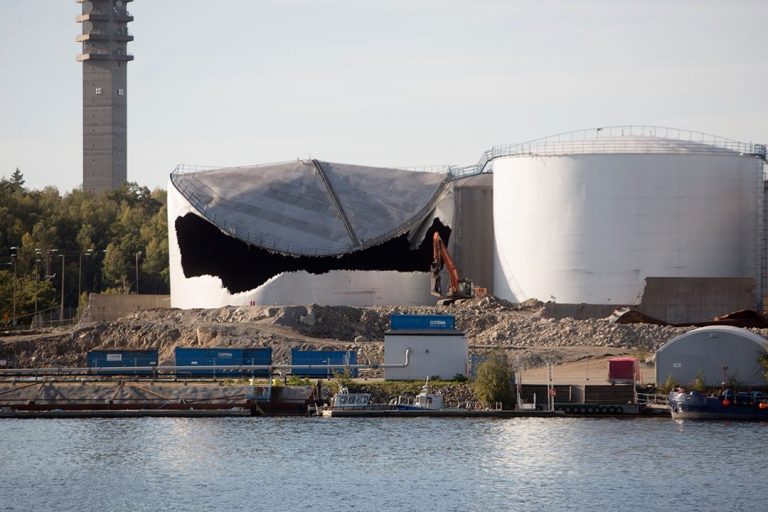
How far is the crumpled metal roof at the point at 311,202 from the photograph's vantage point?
118500 millimetres

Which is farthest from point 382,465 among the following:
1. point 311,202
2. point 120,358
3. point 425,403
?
point 311,202

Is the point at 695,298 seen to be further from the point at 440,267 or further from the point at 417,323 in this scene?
the point at 417,323

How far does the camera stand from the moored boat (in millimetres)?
81062

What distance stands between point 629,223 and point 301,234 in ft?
72.7

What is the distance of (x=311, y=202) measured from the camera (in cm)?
12144

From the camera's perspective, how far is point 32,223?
571 ft

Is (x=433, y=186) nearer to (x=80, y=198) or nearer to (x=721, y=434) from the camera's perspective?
(x=721, y=434)

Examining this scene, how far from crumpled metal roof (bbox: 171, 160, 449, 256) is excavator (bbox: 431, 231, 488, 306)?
4603 mm

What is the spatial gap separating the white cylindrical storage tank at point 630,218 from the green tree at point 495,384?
26.8 m

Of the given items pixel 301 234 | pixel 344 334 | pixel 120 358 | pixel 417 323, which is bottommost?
pixel 120 358

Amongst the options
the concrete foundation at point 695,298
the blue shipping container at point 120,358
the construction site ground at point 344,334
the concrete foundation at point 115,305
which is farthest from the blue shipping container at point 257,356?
the concrete foundation at point 115,305

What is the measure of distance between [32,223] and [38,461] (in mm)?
107275

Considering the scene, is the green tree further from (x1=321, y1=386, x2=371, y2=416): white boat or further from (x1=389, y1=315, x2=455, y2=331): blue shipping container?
(x1=389, y1=315, x2=455, y2=331): blue shipping container

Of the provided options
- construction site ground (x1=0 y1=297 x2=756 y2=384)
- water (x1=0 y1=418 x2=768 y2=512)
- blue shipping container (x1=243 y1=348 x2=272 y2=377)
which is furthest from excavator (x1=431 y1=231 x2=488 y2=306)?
water (x1=0 y1=418 x2=768 y2=512)
